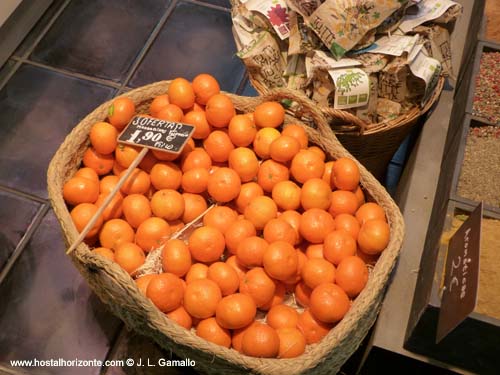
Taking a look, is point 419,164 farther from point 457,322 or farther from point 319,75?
point 457,322

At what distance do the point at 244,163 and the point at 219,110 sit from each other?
0.54 ft

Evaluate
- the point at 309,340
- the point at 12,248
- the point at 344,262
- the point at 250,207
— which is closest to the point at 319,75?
the point at 250,207

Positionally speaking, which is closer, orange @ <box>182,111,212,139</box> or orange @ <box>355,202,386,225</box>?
orange @ <box>355,202,386,225</box>

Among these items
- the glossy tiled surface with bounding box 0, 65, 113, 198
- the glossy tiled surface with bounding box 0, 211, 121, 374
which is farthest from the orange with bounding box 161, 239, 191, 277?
the glossy tiled surface with bounding box 0, 65, 113, 198

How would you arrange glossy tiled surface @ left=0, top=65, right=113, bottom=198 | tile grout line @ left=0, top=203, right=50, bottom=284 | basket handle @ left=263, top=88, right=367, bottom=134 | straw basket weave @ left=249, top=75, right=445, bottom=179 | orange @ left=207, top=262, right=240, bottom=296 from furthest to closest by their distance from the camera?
1. glossy tiled surface @ left=0, top=65, right=113, bottom=198
2. tile grout line @ left=0, top=203, right=50, bottom=284
3. straw basket weave @ left=249, top=75, right=445, bottom=179
4. basket handle @ left=263, top=88, right=367, bottom=134
5. orange @ left=207, top=262, right=240, bottom=296

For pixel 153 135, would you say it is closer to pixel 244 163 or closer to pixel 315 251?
pixel 244 163

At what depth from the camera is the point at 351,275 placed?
111 centimetres

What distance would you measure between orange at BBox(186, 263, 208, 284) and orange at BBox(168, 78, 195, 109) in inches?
18.4

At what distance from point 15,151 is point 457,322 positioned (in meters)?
1.68

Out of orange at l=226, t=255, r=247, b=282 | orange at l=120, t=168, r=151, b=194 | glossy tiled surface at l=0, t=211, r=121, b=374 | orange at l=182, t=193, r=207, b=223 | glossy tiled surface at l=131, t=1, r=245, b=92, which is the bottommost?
glossy tiled surface at l=0, t=211, r=121, b=374

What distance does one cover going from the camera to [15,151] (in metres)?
1.92

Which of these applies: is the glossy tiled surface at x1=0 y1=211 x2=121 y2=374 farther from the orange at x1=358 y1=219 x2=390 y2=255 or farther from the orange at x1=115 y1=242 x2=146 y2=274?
the orange at x1=358 y1=219 x2=390 y2=255

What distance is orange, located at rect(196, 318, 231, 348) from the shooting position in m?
1.07

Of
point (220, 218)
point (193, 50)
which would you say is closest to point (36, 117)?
point (193, 50)
